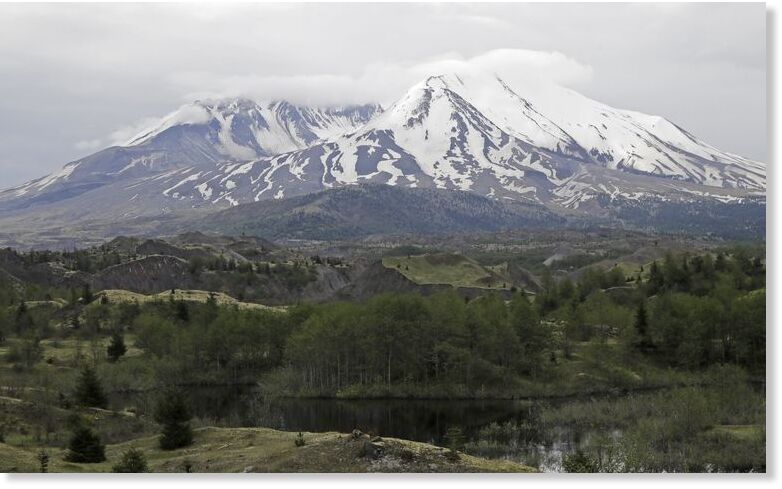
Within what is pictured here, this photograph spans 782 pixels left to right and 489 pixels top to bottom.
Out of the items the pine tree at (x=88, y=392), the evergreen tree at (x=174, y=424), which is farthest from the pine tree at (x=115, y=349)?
the evergreen tree at (x=174, y=424)

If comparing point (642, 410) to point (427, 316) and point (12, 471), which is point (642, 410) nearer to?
point (427, 316)

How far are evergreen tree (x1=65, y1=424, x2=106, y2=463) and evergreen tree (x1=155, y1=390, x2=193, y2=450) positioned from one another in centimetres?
515

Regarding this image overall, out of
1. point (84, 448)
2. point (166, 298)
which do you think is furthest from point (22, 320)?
point (84, 448)

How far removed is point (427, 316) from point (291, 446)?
1488 inches

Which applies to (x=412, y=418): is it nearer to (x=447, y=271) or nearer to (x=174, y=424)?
(x=174, y=424)

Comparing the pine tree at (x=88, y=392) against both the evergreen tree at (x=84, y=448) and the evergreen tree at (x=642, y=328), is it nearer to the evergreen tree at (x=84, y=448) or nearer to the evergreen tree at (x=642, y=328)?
the evergreen tree at (x=84, y=448)

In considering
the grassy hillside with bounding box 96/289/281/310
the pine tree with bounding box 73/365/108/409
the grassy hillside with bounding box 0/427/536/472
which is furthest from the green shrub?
the grassy hillside with bounding box 96/289/281/310

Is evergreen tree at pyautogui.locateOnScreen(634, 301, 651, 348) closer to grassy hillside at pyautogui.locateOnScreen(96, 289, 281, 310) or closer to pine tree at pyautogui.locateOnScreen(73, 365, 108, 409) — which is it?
grassy hillside at pyautogui.locateOnScreen(96, 289, 281, 310)

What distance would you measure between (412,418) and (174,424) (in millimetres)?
23131

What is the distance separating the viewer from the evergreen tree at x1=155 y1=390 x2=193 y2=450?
4053 cm

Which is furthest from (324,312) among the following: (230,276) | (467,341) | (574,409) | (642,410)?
(230,276)

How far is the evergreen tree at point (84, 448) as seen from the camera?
Answer: 34688 millimetres

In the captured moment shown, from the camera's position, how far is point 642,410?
2138 inches

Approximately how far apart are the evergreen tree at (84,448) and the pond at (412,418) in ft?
58.0
